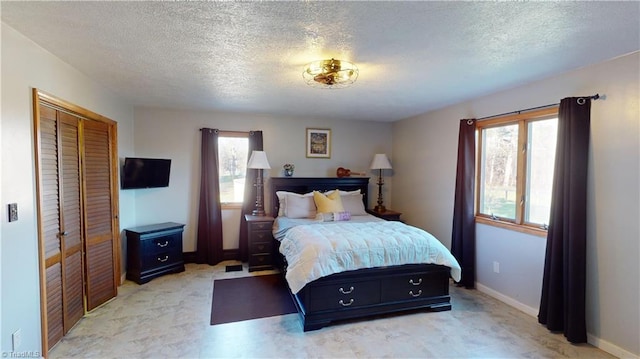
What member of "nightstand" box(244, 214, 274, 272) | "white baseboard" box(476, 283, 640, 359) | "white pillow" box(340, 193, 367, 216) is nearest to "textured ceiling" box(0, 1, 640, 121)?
"nightstand" box(244, 214, 274, 272)

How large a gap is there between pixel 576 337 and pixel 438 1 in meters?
2.93

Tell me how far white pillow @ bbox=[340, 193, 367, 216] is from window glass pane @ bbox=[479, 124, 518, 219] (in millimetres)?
1800

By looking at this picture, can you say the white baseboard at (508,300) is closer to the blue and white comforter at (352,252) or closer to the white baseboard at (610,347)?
the white baseboard at (610,347)

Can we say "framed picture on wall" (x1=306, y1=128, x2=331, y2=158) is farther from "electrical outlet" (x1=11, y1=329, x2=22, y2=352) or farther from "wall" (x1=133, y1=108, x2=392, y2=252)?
"electrical outlet" (x1=11, y1=329, x2=22, y2=352)

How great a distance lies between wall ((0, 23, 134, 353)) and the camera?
182cm

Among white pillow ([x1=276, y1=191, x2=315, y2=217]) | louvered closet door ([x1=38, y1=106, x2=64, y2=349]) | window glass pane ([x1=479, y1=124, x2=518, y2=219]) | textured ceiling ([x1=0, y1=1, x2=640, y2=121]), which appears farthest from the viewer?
white pillow ([x1=276, y1=191, x2=315, y2=217])

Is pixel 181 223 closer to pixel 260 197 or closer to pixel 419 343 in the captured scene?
pixel 260 197

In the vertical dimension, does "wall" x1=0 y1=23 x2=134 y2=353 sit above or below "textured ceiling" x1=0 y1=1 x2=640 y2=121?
below

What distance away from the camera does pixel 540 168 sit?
3059 mm

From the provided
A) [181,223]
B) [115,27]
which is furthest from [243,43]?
[181,223]

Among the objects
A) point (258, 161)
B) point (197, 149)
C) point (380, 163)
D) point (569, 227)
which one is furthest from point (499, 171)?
point (197, 149)

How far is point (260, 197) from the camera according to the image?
475cm

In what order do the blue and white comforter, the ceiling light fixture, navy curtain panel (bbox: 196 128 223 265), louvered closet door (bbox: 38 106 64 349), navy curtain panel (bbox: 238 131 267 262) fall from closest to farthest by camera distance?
1. louvered closet door (bbox: 38 106 64 349)
2. the ceiling light fixture
3. the blue and white comforter
4. navy curtain panel (bbox: 196 128 223 265)
5. navy curtain panel (bbox: 238 131 267 262)

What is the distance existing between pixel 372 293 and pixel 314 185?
2.41m
